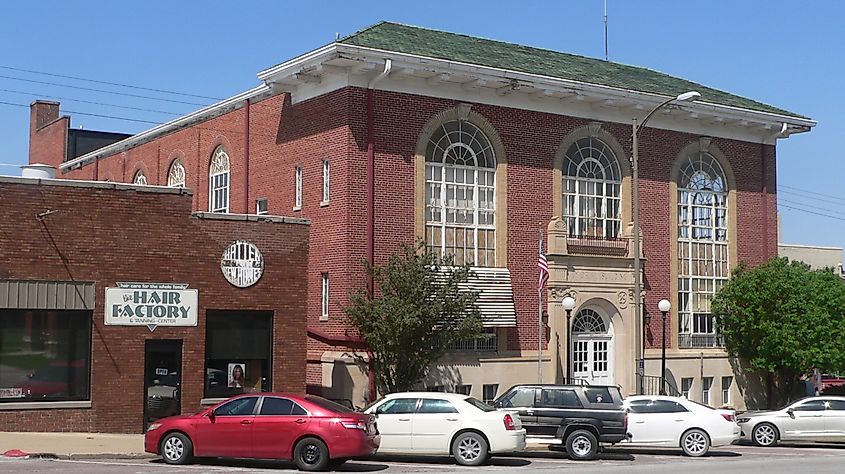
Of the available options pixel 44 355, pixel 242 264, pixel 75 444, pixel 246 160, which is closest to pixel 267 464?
pixel 75 444

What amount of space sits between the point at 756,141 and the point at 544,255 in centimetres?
1216

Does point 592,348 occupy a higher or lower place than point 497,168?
lower

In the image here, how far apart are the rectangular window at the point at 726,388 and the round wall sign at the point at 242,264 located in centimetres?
1978

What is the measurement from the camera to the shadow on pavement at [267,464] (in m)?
21.5

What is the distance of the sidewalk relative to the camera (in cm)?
2234

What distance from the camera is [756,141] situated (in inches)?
1647

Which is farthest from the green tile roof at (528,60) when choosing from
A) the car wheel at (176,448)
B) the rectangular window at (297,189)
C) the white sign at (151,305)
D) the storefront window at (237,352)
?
the car wheel at (176,448)

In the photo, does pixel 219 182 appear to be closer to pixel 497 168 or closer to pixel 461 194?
pixel 461 194

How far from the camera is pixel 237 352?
28.7 metres

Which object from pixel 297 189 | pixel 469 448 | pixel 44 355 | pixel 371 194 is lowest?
pixel 469 448

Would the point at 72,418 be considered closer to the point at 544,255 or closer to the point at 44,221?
the point at 44,221

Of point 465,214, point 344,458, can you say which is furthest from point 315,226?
point 344,458

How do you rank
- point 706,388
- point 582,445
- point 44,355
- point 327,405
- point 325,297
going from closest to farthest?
1. point 327,405
2. point 582,445
3. point 44,355
4. point 325,297
5. point 706,388

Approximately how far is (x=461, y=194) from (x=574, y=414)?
11192mm
